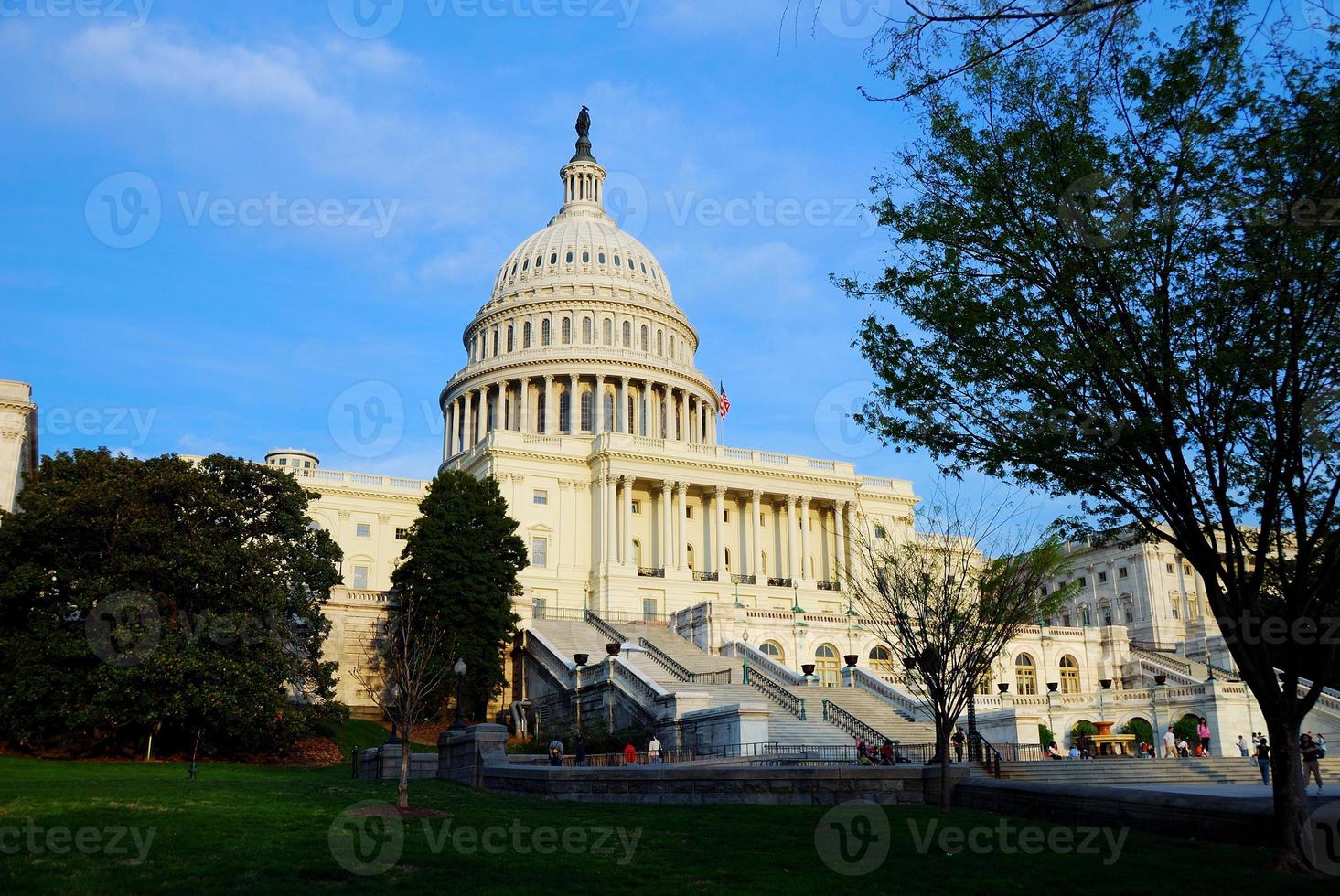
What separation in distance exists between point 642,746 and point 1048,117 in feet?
92.9

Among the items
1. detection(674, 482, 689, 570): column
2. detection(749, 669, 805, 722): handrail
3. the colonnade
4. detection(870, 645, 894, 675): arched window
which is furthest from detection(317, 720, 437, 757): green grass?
the colonnade

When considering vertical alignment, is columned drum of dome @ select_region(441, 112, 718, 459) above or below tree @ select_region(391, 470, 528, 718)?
above

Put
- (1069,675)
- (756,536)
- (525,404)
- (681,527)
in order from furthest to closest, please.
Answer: (525,404), (756,536), (681,527), (1069,675)

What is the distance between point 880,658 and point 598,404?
1628 inches

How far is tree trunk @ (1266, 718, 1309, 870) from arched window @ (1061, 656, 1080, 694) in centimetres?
5074

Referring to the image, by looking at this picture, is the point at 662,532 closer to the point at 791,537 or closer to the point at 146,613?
the point at 791,537

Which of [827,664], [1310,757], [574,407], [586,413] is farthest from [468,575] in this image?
[586,413]

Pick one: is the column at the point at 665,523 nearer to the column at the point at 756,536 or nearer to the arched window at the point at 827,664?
the column at the point at 756,536

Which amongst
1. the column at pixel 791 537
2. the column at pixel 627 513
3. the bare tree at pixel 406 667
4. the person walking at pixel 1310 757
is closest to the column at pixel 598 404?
the column at pixel 627 513

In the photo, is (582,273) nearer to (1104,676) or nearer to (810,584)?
(810,584)

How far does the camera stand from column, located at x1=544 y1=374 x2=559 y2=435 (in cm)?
9625

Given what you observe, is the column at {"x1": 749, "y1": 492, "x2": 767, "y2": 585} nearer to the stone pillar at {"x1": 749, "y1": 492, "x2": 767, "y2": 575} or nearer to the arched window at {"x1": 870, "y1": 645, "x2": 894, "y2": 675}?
the stone pillar at {"x1": 749, "y1": 492, "x2": 767, "y2": 575}

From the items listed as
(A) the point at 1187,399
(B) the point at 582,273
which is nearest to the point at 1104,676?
(A) the point at 1187,399

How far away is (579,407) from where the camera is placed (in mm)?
96438
